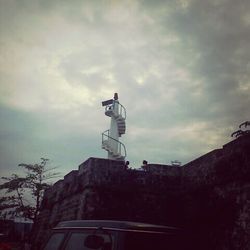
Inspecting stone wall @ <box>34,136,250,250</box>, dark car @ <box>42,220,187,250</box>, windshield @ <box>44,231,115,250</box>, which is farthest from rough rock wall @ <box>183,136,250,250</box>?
windshield @ <box>44,231,115,250</box>

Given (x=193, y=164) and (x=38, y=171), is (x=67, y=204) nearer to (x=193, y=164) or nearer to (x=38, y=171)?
(x=193, y=164)

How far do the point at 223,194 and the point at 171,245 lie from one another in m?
6.69

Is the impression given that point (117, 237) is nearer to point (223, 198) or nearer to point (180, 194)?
point (223, 198)

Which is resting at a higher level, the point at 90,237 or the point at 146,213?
the point at 146,213

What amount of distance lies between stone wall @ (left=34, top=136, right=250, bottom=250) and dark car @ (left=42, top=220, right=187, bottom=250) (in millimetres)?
5660

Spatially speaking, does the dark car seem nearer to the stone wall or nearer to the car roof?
the car roof

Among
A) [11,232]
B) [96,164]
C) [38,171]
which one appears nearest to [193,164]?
[96,164]

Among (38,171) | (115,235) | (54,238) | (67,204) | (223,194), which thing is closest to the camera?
(115,235)

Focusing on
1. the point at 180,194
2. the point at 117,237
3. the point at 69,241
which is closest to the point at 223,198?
the point at 180,194

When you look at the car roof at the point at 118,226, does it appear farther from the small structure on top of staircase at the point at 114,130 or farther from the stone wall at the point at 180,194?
the small structure on top of staircase at the point at 114,130

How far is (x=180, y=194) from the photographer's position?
44.6 feet

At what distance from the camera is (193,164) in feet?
43.0

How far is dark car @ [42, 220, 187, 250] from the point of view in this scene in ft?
12.6

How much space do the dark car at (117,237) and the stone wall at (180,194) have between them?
566 cm
